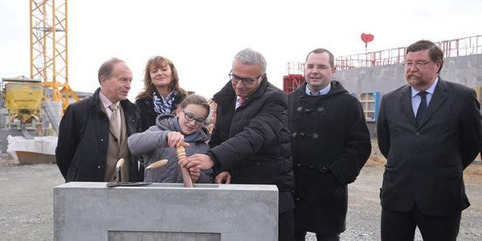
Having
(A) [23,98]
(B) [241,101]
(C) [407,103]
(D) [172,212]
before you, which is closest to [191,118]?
(B) [241,101]

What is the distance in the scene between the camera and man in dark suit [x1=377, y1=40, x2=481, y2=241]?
9.92 feet

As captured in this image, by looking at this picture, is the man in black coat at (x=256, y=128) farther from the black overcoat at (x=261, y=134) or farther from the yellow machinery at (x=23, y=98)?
the yellow machinery at (x=23, y=98)

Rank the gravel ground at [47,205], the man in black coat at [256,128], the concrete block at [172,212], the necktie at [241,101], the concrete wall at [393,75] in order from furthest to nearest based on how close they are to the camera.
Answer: the concrete wall at [393,75]
the gravel ground at [47,205]
the necktie at [241,101]
the man in black coat at [256,128]
the concrete block at [172,212]

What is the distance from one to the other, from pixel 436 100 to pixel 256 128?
1332 millimetres

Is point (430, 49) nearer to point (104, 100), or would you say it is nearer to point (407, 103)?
point (407, 103)

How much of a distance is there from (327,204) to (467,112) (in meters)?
1.16

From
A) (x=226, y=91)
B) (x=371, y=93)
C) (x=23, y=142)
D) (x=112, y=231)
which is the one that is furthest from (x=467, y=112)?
(x=371, y=93)

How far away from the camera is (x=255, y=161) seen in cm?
280

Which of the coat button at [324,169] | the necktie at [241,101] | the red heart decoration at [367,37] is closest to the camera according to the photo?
the necktie at [241,101]

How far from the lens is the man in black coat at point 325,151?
3.40 meters

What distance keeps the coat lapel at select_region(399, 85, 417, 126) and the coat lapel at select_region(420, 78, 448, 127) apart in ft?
0.28

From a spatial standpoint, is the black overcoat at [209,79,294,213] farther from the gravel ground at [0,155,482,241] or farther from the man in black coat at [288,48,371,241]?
the gravel ground at [0,155,482,241]

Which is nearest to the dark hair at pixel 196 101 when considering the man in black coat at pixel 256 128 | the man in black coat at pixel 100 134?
the man in black coat at pixel 256 128

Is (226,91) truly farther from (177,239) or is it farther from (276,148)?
(177,239)
